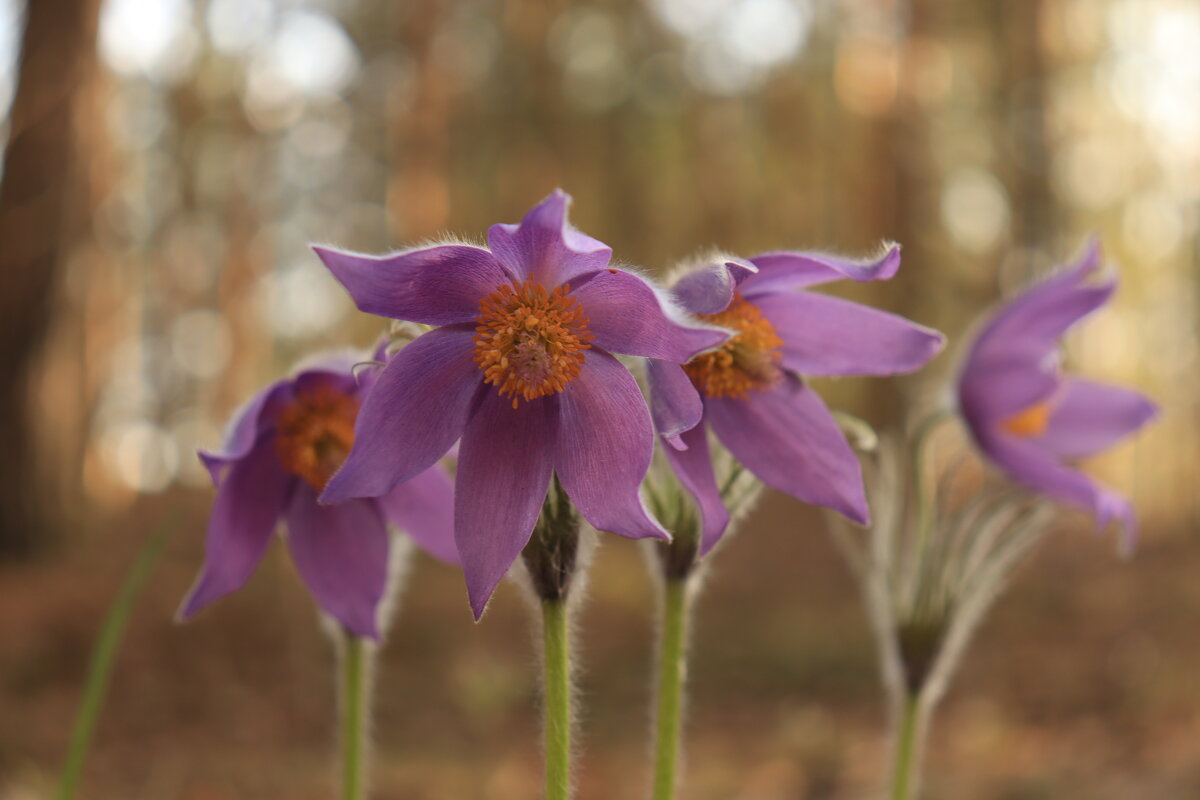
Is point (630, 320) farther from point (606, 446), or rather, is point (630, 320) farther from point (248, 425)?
point (248, 425)

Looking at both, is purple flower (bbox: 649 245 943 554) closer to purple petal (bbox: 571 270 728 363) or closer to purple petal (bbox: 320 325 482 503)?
purple petal (bbox: 571 270 728 363)

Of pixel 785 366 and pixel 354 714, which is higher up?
pixel 785 366

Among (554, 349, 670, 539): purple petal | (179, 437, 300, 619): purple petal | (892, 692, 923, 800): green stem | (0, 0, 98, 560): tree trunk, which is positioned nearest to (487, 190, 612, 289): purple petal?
(554, 349, 670, 539): purple petal

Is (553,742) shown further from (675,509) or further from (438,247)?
(438,247)

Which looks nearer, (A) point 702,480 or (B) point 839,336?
(A) point 702,480


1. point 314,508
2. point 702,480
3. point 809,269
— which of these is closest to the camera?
point 702,480

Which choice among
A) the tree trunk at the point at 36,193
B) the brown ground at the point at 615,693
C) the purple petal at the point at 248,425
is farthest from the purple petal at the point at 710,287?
the tree trunk at the point at 36,193

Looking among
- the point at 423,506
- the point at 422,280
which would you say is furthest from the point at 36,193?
the point at 422,280
